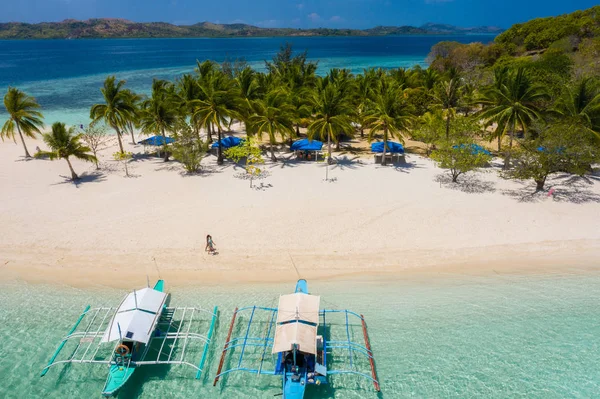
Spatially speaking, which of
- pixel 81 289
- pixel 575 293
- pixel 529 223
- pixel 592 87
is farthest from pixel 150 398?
pixel 592 87

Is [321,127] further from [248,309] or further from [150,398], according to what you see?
[150,398]

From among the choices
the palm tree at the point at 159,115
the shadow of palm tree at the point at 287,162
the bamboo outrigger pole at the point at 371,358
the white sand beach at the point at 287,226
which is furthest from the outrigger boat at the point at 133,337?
the palm tree at the point at 159,115

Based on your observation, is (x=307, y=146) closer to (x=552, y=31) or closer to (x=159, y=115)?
(x=159, y=115)

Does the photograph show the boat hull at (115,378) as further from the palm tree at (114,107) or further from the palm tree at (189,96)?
the palm tree at (114,107)

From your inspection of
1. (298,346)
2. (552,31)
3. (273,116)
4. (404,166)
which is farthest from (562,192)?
(552,31)

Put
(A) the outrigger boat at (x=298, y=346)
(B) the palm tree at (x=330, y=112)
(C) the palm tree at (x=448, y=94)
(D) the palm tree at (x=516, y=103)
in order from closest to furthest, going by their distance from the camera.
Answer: (A) the outrigger boat at (x=298, y=346) → (D) the palm tree at (x=516, y=103) → (B) the palm tree at (x=330, y=112) → (C) the palm tree at (x=448, y=94)

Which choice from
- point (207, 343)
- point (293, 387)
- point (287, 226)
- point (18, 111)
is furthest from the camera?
point (18, 111)
